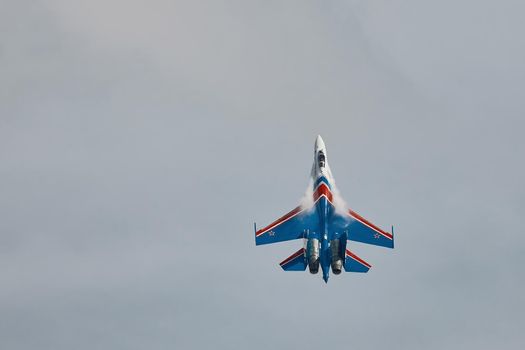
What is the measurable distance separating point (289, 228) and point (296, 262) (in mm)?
6456

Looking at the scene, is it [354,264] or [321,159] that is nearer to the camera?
[354,264]

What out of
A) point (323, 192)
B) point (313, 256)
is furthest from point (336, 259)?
point (323, 192)

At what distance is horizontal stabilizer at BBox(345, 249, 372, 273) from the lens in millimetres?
179500

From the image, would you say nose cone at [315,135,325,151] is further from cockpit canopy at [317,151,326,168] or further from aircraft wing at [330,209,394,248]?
aircraft wing at [330,209,394,248]

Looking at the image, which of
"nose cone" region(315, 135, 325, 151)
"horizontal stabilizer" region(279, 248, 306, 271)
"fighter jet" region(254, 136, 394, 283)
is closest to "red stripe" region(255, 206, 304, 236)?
"fighter jet" region(254, 136, 394, 283)

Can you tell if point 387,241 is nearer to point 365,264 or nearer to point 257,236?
point 365,264

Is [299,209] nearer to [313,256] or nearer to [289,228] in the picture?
[289,228]

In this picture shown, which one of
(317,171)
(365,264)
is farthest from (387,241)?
(317,171)

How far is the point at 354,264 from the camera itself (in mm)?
180000

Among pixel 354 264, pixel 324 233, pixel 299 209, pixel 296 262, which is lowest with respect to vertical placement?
pixel 296 262

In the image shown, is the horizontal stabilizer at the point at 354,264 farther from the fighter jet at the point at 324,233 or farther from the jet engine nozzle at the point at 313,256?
the jet engine nozzle at the point at 313,256

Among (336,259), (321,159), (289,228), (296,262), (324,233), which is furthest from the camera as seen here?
(321,159)

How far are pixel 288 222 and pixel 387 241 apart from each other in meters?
14.8

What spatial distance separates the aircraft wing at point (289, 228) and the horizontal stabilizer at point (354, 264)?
6.42 metres
